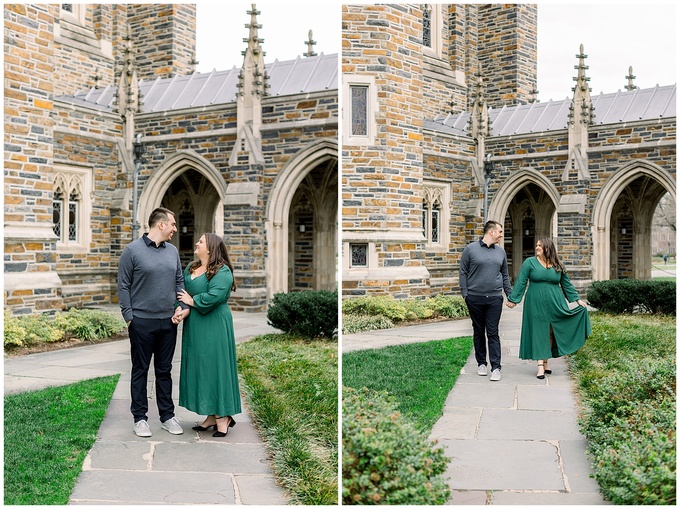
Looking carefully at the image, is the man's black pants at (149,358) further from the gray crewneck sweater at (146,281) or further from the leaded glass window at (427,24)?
the leaded glass window at (427,24)

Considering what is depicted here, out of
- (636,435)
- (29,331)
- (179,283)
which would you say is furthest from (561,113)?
(179,283)

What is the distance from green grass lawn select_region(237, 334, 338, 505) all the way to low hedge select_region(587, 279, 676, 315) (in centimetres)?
652

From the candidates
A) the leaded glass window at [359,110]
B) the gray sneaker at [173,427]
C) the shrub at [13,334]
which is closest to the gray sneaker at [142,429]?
the gray sneaker at [173,427]

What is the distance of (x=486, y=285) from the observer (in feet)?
23.1

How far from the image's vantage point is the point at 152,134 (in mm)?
16422

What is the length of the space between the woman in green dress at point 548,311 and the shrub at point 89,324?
6.33m

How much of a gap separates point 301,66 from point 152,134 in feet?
12.5

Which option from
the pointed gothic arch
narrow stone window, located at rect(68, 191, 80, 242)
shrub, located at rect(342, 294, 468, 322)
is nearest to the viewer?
shrub, located at rect(342, 294, 468, 322)

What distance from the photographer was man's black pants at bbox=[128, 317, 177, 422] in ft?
16.1

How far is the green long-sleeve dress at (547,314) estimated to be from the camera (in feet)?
23.9

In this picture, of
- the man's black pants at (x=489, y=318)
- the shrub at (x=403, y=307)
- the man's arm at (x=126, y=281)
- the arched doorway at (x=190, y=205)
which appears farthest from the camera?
the arched doorway at (x=190, y=205)

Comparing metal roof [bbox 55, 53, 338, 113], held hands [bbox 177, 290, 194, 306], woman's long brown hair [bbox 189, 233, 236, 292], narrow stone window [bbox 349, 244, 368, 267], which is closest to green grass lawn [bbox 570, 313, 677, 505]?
woman's long brown hair [bbox 189, 233, 236, 292]

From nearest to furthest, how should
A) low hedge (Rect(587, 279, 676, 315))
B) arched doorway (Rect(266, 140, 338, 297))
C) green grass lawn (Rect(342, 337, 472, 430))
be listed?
green grass lawn (Rect(342, 337, 472, 430)) → low hedge (Rect(587, 279, 676, 315)) → arched doorway (Rect(266, 140, 338, 297))

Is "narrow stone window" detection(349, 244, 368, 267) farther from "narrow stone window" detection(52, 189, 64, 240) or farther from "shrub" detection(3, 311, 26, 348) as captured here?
"narrow stone window" detection(52, 189, 64, 240)
